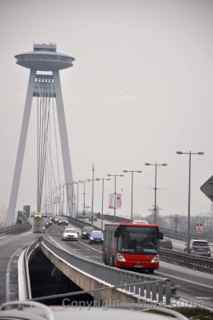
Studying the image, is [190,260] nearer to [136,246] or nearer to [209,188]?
[136,246]

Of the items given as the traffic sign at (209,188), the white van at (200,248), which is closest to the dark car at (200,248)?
the white van at (200,248)

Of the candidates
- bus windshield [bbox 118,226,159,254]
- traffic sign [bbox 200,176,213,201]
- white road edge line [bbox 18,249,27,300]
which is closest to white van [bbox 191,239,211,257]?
white road edge line [bbox 18,249,27,300]

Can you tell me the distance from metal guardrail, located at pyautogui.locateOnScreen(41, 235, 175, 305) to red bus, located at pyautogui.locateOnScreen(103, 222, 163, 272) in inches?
144

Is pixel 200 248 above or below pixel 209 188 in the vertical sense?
below

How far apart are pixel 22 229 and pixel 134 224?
4410 inches

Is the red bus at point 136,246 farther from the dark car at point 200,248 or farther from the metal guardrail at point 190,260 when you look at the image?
the dark car at point 200,248

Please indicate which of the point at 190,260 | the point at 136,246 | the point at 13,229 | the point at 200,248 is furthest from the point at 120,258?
the point at 13,229

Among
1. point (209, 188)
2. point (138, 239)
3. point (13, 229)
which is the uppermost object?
point (209, 188)

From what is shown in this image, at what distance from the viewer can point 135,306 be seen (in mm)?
8727

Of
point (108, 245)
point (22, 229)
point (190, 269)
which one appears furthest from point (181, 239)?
point (108, 245)

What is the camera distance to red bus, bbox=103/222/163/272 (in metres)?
51.3

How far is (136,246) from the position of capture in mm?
51875

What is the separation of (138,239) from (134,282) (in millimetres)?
23069

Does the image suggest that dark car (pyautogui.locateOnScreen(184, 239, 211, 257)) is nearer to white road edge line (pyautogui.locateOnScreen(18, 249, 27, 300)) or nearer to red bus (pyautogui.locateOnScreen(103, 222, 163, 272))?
white road edge line (pyautogui.locateOnScreen(18, 249, 27, 300))
